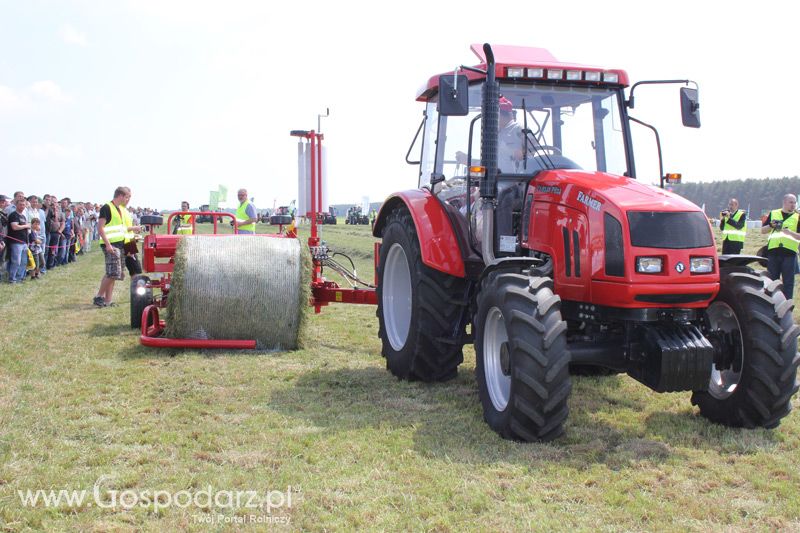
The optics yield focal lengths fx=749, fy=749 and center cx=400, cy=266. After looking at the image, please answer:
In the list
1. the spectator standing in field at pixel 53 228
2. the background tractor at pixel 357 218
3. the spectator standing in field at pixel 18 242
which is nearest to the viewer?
the spectator standing in field at pixel 18 242

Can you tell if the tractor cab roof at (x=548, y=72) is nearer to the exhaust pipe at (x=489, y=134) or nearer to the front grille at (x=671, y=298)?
the exhaust pipe at (x=489, y=134)

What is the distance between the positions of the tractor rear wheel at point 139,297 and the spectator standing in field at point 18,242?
257 inches

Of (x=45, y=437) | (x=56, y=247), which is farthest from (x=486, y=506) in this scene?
(x=56, y=247)

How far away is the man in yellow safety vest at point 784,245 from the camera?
10141mm

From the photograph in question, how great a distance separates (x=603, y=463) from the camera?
13.8 feet

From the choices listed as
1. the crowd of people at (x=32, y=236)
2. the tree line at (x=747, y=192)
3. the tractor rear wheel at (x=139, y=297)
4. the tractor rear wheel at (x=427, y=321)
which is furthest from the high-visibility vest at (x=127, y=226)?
the tree line at (x=747, y=192)

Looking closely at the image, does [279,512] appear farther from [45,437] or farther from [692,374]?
[692,374]

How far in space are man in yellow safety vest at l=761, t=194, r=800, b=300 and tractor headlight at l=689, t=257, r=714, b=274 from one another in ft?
20.9

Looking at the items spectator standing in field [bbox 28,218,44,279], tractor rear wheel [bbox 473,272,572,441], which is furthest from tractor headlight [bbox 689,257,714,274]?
spectator standing in field [bbox 28,218,44,279]

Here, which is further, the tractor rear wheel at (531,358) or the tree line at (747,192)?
the tree line at (747,192)

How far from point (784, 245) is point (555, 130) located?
20.3 ft

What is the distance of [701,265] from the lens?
4.48 metres

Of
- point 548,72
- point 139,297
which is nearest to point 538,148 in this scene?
point 548,72

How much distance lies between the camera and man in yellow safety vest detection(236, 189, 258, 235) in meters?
10.9
